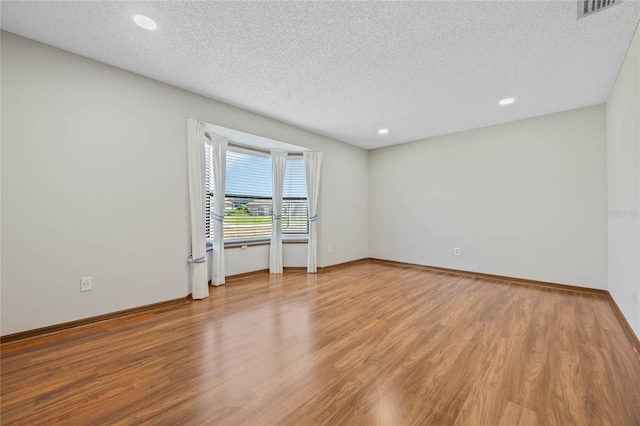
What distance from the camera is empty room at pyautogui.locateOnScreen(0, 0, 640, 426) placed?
1627 millimetres

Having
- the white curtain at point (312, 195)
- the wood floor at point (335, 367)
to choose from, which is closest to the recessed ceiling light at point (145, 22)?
the wood floor at point (335, 367)

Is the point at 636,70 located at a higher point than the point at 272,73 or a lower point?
lower

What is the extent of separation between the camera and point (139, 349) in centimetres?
208

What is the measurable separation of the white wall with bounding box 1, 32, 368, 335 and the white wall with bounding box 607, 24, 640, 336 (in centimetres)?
433

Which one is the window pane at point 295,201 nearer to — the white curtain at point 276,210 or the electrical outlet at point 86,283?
the white curtain at point 276,210

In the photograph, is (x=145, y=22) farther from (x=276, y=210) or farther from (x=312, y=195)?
(x=312, y=195)

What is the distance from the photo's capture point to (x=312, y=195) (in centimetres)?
488

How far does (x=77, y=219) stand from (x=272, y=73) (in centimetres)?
241

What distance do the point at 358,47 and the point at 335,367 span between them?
2650 millimetres

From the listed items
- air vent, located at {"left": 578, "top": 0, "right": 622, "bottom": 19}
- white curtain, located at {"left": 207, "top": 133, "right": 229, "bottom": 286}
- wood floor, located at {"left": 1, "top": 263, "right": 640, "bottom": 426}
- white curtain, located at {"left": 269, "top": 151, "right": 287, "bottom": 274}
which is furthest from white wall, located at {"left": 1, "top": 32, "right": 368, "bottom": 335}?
air vent, located at {"left": 578, "top": 0, "right": 622, "bottom": 19}

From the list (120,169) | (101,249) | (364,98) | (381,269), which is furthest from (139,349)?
(381,269)

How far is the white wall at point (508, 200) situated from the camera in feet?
11.6

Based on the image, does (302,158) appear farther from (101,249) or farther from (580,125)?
(580,125)

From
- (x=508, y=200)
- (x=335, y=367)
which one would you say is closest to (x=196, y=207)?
(x=335, y=367)
